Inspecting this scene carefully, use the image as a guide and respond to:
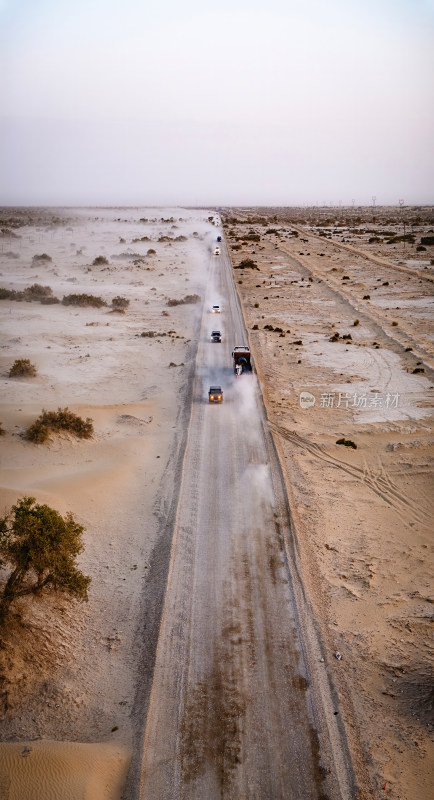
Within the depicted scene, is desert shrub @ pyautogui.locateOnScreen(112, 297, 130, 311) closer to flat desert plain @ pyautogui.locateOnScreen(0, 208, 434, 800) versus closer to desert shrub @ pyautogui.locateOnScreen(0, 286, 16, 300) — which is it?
flat desert plain @ pyautogui.locateOnScreen(0, 208, 434, 800)

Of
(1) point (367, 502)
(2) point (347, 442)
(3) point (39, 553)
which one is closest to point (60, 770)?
(3) point (39, 553)

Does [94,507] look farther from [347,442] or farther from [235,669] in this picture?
[347,442]

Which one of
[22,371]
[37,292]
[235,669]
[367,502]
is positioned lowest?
[235,669]

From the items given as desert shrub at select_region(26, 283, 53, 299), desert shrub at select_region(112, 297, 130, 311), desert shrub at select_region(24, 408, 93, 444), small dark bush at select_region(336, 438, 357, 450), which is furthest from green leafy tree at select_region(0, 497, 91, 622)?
desert shrub at select_region(26, 283, 53, 299)

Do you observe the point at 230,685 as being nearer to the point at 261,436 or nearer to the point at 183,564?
the point at 183,564

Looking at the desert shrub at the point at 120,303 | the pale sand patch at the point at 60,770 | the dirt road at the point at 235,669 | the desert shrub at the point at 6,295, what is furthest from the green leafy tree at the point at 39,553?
the desert shrub at the point at 6,295

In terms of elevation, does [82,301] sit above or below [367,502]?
above
